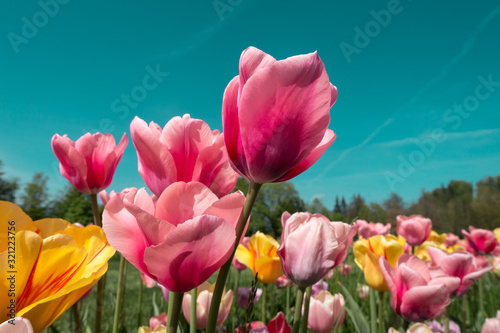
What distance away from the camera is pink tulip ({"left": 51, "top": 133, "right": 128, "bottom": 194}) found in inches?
37.9

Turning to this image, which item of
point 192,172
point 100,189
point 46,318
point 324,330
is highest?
point 100,189

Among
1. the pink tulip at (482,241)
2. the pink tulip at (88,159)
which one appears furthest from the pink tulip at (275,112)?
the pink tulip at (482,241)

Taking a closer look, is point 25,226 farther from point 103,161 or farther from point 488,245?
point 488,245

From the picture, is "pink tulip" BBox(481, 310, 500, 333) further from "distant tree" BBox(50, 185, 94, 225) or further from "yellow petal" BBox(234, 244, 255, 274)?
Answer: "distant tree" BBox(50, 185, 94, 225)

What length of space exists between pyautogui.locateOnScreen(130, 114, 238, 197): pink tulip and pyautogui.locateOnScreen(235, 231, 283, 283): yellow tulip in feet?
2.15

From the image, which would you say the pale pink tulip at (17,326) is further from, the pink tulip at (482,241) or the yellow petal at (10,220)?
the pink tulip at (482,241)

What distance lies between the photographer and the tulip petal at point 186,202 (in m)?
0.35

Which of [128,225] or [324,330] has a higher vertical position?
[128,225]

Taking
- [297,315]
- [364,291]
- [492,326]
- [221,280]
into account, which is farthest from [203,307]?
[364,291]

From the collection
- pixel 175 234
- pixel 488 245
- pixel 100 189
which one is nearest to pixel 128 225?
pixel 175 234

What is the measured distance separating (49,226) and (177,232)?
8.9 inches

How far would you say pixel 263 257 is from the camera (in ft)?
3.55

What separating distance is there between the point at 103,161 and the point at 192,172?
62cm

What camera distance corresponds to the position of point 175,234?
31cm
